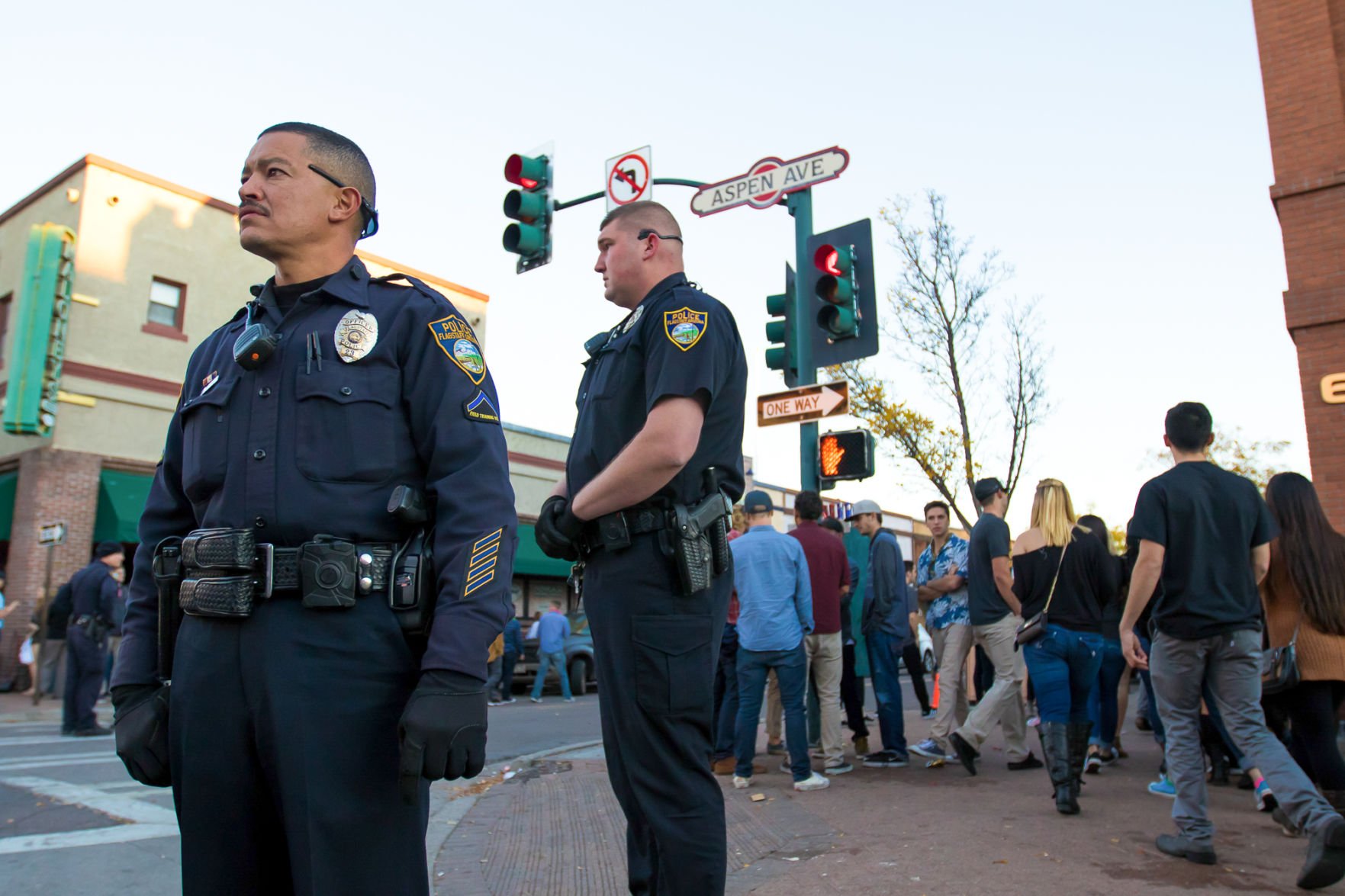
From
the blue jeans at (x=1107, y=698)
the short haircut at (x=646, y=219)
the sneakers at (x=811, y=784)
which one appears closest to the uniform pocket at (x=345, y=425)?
the short haircut at (x=646, y=219)

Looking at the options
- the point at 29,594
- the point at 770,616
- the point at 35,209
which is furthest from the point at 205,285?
the point at 770,616

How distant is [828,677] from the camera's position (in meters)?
7.01

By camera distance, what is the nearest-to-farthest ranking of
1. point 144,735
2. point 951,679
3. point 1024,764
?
1. point 144,735
2. point 1024,764
3. point 951,679

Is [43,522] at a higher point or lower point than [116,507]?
lower

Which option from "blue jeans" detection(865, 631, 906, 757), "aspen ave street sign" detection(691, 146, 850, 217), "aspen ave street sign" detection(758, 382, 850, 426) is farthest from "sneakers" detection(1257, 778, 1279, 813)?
"aspen ave street sign" detection(691, 146, 850, 217)

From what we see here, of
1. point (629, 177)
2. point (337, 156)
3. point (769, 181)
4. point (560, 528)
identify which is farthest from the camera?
point (629, 177)

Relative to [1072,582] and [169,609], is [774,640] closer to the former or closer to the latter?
[1072,582]

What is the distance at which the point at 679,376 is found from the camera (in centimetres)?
273

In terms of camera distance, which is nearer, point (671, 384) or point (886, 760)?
point (671, 384)

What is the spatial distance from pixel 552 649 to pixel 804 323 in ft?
30.0

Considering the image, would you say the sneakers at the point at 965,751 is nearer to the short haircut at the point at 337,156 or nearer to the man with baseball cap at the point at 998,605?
the man with baseball cap at the point at 998,605

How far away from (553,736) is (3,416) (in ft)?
44.2

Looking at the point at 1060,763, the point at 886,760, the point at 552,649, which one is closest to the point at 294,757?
the point at 1060,763

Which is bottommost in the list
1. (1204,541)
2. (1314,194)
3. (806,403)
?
(1204,541)
